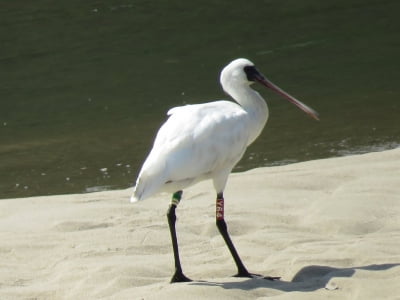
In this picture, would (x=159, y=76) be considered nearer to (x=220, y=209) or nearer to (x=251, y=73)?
(x=251, y=73)

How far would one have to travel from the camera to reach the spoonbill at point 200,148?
580 centimetres

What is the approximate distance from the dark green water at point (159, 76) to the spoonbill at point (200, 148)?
11.8ft

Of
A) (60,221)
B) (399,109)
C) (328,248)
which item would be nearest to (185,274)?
(328,248)

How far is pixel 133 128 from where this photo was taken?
1181 cm

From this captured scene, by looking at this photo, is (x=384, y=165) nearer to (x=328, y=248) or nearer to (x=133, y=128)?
(x=328, y=248)

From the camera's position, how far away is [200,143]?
5949mm

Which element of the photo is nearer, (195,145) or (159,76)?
(195,145)

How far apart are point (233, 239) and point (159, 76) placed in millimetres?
7443

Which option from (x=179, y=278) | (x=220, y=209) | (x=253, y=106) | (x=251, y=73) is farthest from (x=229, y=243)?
(x=251, y=73)

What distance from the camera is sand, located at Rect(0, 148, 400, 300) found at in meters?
5.70

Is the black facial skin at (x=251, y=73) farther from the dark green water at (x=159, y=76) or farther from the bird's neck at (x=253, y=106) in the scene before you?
the dark green water at (x=159, y=76)

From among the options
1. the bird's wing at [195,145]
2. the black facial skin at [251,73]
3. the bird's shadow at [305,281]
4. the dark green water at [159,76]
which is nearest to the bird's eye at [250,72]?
the black facial skin at [251,73]

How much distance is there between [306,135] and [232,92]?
15.4 feet

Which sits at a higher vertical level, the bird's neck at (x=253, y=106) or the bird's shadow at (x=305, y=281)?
the bird's neck at (x=253, y=106)
